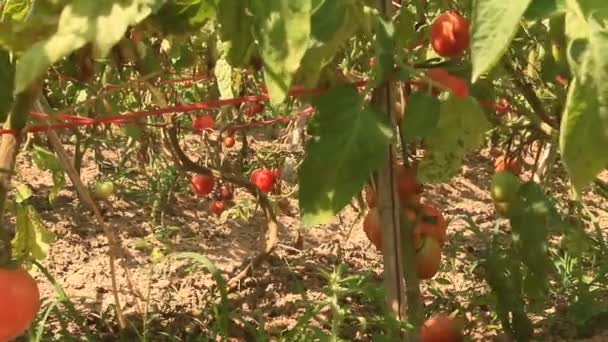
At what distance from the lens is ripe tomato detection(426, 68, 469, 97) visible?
1096 mm

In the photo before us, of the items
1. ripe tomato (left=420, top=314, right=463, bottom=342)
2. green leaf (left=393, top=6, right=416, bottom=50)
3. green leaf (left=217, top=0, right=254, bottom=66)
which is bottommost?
ripe tomato (left=420, top=314, right=463, bottom=342)

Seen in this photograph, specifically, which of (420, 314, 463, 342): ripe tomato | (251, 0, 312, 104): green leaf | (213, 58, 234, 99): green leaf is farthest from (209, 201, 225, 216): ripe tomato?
(251, 0, 312, 104): green leaf

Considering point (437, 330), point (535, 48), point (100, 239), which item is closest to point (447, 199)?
point (100, 239)

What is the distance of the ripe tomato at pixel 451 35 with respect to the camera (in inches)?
49.9

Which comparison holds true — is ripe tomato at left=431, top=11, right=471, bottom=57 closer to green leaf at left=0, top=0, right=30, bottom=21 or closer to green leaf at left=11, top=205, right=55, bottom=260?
green leaf at left=0, top=0, right=30, bottom=21

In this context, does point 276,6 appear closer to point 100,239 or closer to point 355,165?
point 355,165

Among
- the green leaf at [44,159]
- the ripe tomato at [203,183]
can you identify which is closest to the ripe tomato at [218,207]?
the ripe tomato at [203,183]

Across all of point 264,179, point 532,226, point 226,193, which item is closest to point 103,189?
point 226,193

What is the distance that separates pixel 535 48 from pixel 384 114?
0.99 meters

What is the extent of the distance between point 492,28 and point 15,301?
60 centimetres

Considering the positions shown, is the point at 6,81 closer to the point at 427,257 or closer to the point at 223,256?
the point at 427,257

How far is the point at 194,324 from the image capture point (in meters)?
2.14

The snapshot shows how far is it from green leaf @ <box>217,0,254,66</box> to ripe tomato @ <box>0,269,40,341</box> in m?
0.33

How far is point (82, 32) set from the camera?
2.29 ft
